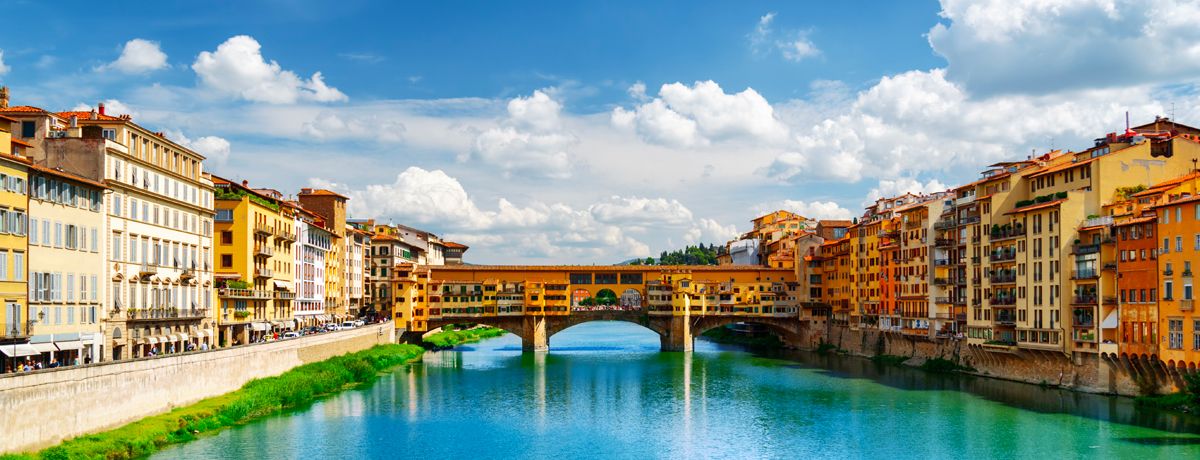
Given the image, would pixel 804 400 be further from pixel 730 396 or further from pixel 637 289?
pixel 637 289

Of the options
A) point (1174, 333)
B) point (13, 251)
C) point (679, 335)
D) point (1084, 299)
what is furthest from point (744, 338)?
point (13, 251)

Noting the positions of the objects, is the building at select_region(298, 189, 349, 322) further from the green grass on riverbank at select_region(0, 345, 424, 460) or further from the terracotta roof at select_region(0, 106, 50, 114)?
the terracotta roof at select_region(0, 106, 50, 114)

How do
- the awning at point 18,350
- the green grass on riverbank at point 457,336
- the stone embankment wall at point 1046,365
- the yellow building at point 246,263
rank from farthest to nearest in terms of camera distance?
1. the green grass on riverbank at point 457,336
2. the yellow building at point 246,263
3. the stone embankment wall at point 1046,365
4. the awning at point 18,350

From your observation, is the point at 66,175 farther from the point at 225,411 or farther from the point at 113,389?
the point at 225,411

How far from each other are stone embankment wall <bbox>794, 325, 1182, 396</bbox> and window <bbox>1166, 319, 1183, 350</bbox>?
133cm

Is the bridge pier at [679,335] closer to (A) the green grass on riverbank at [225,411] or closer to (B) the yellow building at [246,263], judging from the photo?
(A) the green grass on riverbank at [225,411]

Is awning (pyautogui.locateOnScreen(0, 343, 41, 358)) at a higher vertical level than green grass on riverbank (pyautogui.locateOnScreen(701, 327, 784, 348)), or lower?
higher

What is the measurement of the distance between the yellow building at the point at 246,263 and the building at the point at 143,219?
16.7 ft

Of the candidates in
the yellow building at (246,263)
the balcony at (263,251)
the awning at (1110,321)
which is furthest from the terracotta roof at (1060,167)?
the balcony at (263,251)

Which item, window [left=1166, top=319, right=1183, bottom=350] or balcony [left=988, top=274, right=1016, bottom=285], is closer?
window [left=1166, top=319, right=1183, bottom=350]

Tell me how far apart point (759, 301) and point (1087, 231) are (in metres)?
43.6

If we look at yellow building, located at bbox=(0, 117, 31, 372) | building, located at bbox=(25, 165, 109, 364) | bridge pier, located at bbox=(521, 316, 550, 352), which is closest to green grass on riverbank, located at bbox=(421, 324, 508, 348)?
bridge pier, located at bbox=(521, 316, 550, 352)

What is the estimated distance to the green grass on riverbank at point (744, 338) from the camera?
3707 inches

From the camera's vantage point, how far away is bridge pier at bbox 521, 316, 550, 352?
87.2 meters
